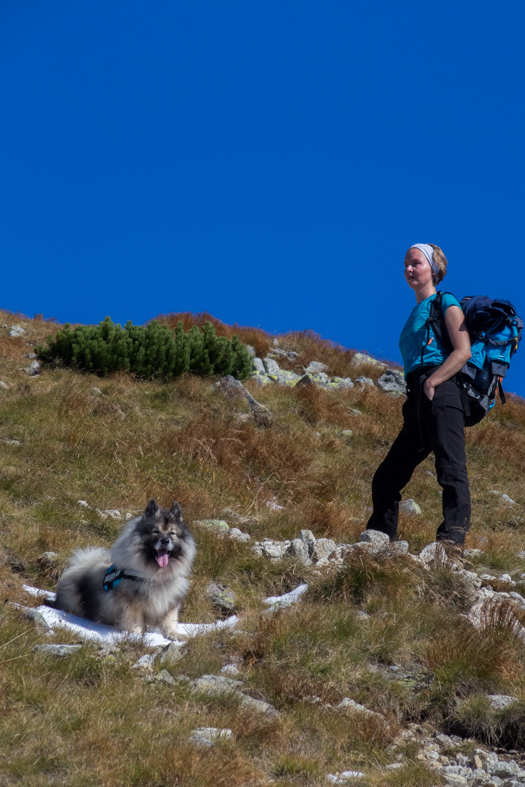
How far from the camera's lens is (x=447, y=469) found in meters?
6.27

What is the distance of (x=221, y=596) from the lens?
5.96 meters

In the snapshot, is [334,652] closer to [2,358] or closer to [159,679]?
[159,679]

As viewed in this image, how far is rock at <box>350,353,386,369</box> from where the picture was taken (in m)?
19.0

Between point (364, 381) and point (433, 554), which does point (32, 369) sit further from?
point (433, 554)

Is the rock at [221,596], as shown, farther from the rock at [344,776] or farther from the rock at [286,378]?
the rock at [286,378]

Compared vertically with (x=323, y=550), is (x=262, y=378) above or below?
above

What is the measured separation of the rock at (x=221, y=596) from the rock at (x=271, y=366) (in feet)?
33.7

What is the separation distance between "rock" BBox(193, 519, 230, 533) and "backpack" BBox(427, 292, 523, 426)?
8.35ft

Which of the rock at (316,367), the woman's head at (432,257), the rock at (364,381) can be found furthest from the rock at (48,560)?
the rock at (316,367)

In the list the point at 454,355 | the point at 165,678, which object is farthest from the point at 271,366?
the point at 165,678

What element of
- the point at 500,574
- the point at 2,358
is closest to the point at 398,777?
the point at 500,574

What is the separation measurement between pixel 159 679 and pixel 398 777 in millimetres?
1459

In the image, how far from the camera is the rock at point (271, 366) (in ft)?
53.6

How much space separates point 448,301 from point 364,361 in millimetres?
13090
